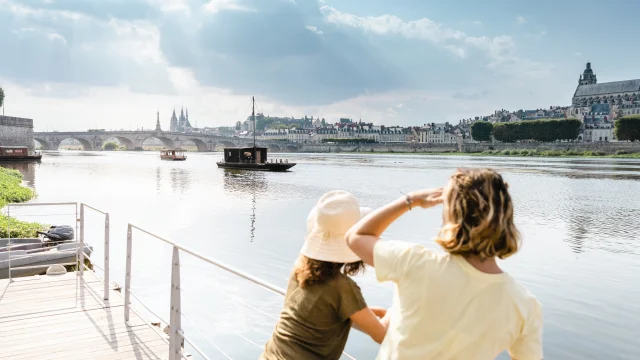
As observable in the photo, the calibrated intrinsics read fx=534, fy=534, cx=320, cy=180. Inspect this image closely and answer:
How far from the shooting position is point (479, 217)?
1674 mm

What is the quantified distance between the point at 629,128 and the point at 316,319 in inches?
3999

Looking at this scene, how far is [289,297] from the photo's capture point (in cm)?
224

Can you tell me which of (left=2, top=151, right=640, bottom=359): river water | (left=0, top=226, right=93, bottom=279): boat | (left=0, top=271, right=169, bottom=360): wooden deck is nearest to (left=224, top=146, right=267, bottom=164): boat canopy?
(left=2, top=151, right=640, bottom=359): river water

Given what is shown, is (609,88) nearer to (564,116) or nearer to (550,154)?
(564,116)

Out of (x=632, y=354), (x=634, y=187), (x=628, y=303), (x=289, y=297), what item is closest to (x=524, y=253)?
(x=628, y=303)

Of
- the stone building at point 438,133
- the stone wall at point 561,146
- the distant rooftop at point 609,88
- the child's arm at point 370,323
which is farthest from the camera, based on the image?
the stone building at point 438,133

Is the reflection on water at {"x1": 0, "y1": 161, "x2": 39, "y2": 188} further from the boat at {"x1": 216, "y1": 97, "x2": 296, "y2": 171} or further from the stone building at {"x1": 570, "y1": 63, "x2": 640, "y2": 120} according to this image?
the stone building at {"x1": 570, "y1": 63, "x2": 640, "y2": 120}

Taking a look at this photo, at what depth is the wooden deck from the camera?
441 centimetres

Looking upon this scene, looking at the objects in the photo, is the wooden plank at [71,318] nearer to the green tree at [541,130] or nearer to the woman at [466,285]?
the woman at [466,285]

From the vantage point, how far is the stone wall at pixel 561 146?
81.1 meters

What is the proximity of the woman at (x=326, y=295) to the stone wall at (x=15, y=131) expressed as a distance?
64071 mm

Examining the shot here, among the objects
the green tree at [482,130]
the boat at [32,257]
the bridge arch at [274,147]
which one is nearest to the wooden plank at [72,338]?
the boat at [32,257]

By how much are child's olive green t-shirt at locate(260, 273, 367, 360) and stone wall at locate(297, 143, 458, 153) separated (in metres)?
106

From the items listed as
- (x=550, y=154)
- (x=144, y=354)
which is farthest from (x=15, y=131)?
(x=550, y=154)
